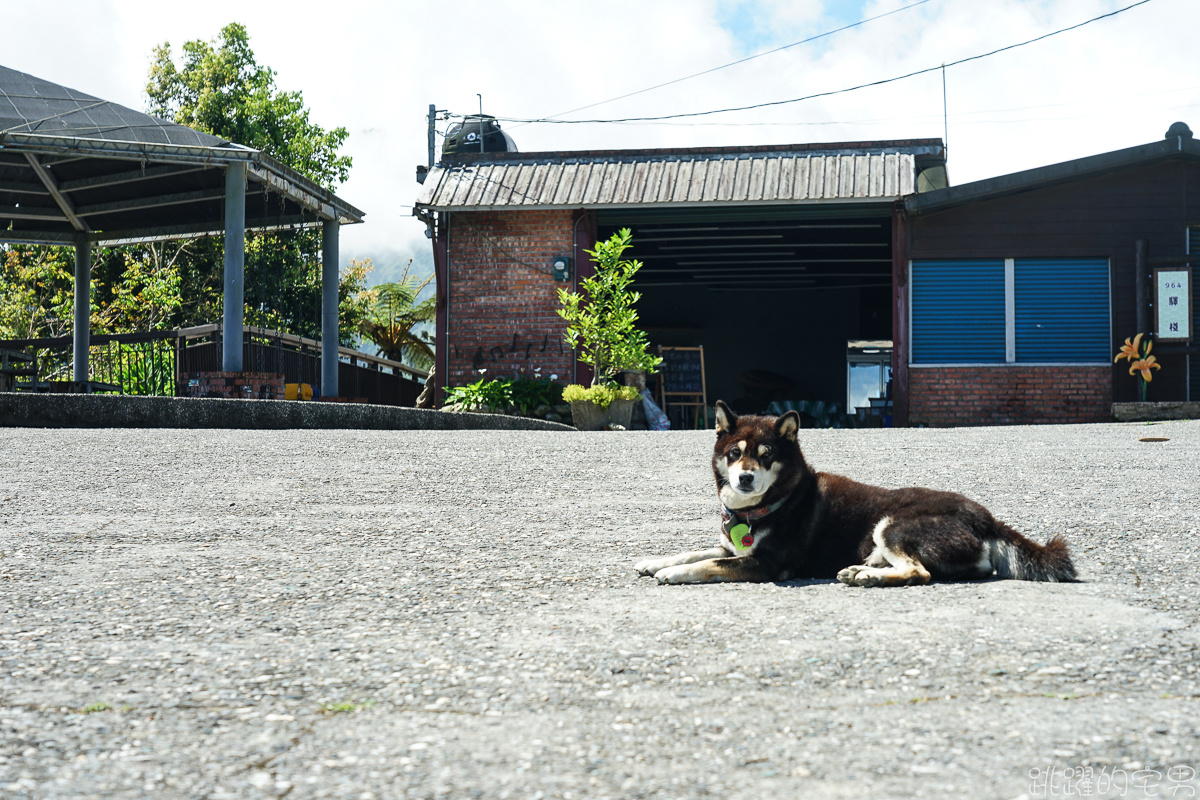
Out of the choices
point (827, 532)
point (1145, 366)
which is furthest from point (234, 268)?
point (1145, 366)

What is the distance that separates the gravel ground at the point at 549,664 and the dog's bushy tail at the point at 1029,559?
0.40 feet

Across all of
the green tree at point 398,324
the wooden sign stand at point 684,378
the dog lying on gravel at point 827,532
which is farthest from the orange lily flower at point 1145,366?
the green tree at point 398,324

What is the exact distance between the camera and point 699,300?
25.8 m

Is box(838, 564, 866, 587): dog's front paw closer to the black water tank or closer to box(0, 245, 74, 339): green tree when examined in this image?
the black water tank

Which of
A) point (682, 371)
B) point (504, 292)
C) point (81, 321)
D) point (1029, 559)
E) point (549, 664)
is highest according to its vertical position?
point (504, 292)

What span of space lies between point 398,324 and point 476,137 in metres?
10.1

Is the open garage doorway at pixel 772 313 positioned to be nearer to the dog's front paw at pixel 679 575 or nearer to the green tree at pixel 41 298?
the green tree at pixel 41 298

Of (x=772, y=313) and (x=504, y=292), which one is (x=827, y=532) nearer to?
(x=504, y=292)

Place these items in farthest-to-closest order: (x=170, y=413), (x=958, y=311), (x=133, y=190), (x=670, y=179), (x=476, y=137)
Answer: (x=476, y=137) → (x=670, y=179) → (x=958, y=311) → (x=133, y=190) → (x=170, y=413)

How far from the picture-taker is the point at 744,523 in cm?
406

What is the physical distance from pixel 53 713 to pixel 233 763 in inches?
25.3

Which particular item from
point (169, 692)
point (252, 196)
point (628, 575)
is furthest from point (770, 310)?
point (169, 692)

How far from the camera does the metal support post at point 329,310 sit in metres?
15.0

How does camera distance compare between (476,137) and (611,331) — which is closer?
(611,331)
